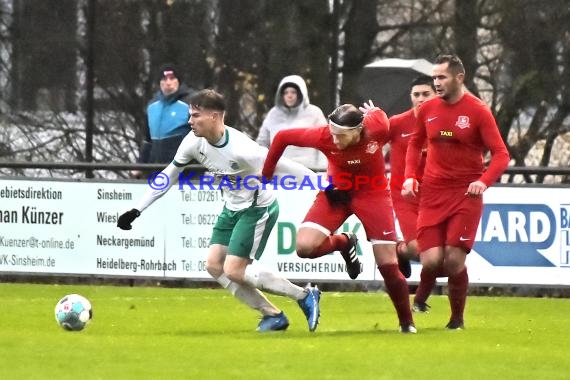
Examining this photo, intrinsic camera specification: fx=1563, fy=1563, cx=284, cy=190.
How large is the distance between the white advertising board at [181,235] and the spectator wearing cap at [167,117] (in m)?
0.62

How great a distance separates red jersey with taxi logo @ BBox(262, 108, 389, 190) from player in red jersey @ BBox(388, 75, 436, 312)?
1.94m

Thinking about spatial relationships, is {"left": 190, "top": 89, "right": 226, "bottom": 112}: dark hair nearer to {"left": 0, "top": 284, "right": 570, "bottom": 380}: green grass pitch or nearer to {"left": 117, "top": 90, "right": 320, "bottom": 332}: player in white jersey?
{"left": 117, "top": 90, "right": 320, "bottom": 332}: player in white jersey

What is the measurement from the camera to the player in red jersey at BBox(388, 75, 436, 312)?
43.3 ft

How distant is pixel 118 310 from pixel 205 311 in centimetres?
76

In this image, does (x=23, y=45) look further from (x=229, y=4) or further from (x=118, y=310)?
(x=118, y=310)

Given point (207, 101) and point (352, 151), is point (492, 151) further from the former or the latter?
point (207, 101)

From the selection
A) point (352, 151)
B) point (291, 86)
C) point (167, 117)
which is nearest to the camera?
point (352, 151)

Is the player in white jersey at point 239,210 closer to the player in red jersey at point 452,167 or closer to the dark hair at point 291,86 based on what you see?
the player in red jersey at point 452,167

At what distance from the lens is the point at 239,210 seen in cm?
1158

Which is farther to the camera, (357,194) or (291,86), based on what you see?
(291,86)

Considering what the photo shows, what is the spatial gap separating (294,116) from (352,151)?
16.7 ft

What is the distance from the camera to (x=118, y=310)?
13.7 metres

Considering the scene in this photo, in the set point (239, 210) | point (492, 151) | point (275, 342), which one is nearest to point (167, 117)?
point (239, 210)

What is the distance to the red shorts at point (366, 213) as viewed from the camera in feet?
36.7
